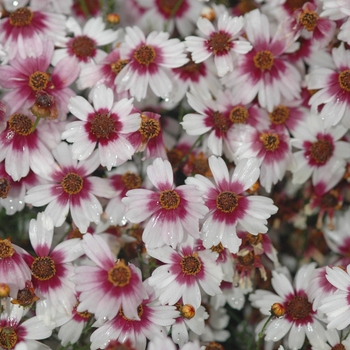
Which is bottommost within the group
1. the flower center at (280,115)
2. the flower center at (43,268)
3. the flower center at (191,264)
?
the flower center at (43,268)

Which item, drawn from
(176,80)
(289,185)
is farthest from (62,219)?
(289,185)

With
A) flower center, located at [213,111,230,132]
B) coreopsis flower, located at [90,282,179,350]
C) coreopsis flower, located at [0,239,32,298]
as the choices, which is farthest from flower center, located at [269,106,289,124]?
coreopsis flower, located at [0,239,32,298]

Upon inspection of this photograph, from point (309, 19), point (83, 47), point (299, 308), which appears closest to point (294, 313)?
point (299, 308)

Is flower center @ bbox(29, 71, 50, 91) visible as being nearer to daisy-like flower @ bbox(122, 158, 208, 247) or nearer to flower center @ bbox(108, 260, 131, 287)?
daisy-like flower @ bbox(122, 158, 208, 247)

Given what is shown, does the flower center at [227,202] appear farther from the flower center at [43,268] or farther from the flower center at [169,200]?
the flower center at [43,268]

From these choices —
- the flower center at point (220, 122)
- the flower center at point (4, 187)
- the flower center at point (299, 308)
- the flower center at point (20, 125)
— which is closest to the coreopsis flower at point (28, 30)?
the flower center at point (20, 125)

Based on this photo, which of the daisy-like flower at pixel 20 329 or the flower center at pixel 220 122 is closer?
the daisy-like flower at pixel 20 329
